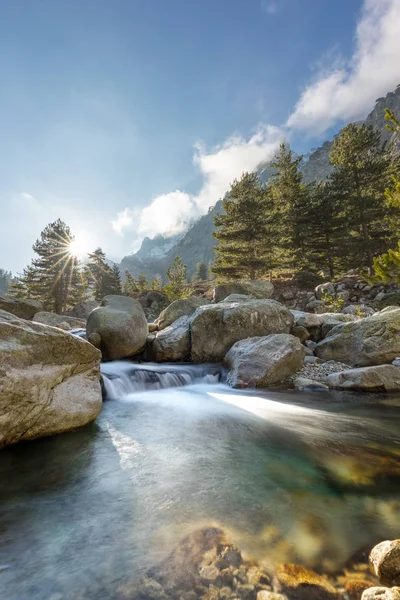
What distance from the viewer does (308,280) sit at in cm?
2223

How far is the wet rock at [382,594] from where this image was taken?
1711 millimetres

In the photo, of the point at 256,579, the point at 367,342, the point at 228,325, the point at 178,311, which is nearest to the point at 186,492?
the point at 256,579

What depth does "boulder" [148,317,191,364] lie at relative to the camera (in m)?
11.3

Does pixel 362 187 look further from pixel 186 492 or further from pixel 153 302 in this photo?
pixel 186 492

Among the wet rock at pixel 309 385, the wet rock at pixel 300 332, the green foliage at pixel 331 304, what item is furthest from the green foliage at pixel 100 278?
the wet rock at pixel 309 385

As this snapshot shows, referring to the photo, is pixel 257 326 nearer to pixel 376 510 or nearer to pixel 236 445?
pixel 236 445

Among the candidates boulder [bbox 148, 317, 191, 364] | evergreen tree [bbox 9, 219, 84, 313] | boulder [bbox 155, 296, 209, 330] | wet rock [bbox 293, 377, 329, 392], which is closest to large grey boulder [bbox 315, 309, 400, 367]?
wet rock [bbox 293, 377, 329, 392]

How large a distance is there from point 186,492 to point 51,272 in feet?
110

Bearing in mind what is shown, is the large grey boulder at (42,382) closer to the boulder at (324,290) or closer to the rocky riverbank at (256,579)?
the rocky riverbank at (256,579)

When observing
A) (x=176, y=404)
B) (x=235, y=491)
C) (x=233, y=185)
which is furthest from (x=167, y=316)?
(x=233, y=185)

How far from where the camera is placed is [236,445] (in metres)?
4.86

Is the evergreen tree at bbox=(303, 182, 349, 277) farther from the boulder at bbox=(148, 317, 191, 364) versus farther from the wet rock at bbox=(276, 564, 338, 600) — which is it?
the wet rock at bbox=(276, 564, 338, 600)

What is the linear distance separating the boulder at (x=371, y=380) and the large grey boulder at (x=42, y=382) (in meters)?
6.75

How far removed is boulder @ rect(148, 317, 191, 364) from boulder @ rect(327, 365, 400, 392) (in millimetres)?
5414
